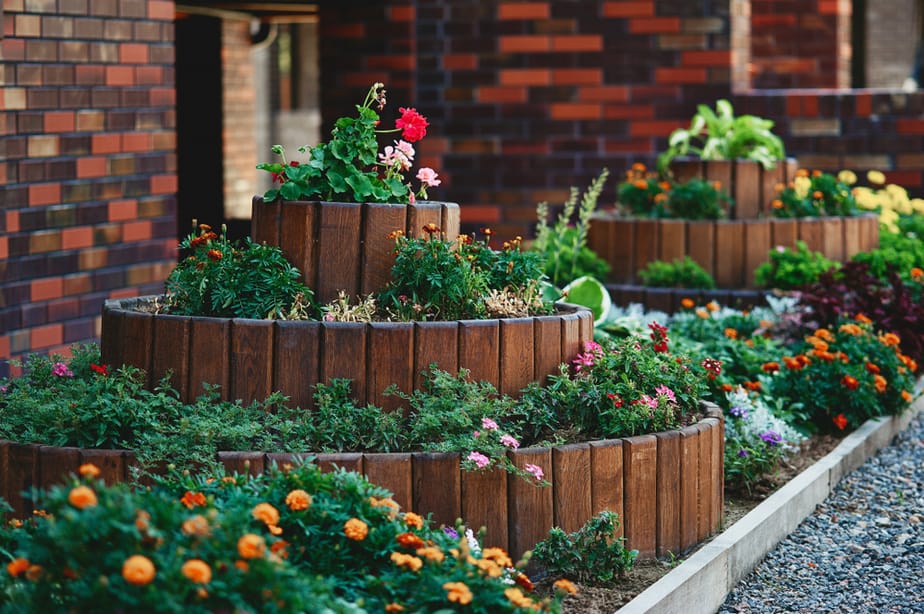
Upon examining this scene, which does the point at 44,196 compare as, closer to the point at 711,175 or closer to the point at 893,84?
the point at 711,175

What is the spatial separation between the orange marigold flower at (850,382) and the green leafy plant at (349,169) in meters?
2.48

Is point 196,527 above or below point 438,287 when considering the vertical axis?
below

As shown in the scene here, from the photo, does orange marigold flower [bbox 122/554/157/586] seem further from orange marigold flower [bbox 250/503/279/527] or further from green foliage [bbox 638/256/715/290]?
green foliage [bbox 638/256/715/290]

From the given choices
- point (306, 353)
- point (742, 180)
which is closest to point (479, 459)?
point (306, 353)

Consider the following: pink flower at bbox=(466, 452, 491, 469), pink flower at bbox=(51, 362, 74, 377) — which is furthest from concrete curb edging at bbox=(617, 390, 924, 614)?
pink flower at bbox=(51, 362, 74, 377)

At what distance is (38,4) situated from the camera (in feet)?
19.6

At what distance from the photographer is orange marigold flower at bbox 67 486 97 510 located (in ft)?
7.95

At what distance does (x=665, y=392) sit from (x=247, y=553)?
218 cm

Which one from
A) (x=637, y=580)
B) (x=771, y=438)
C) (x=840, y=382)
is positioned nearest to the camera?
(x=637, y=580)

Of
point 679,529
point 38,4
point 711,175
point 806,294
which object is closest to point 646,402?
point 679,529

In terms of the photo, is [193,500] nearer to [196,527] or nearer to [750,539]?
[196,527]

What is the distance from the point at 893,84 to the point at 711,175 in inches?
582

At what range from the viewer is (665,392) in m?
4.32

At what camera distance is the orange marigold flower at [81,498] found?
2.42m
